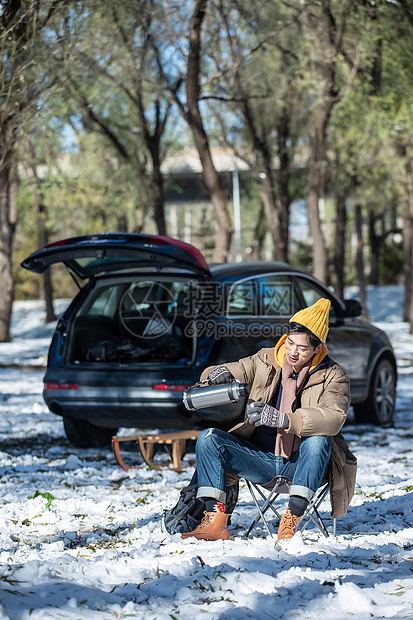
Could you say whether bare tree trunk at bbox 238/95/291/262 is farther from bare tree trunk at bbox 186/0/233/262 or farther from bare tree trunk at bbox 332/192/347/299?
bare tree trunk at bbox 186/0/233/262

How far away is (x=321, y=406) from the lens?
440cm

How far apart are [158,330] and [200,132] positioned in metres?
8.71

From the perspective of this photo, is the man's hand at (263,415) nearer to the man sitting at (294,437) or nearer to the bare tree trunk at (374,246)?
the man sitting at (294,437)

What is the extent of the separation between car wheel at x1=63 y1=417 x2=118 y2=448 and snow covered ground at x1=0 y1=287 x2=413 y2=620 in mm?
421

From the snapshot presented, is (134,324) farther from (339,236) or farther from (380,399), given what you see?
(339,236)

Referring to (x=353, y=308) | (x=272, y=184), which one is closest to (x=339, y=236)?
(x=272, y=184)

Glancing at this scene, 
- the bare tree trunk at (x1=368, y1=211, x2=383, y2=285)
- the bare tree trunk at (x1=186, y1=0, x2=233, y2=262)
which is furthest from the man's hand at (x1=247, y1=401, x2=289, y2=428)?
the bare tree trunk at (x1=368, y1=211, x2=383, y2=285)

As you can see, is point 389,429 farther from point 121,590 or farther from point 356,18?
point 356,18

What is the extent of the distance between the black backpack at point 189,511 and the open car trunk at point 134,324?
2499mm

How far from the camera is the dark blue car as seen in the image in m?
6.77

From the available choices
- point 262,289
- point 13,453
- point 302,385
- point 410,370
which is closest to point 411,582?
point 302,385

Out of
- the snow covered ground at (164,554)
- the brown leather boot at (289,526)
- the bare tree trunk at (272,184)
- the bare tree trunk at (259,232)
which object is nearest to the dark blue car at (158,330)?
the snow covered ground at (164,554)

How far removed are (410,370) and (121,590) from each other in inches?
469

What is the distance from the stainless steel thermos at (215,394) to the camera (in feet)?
14.1
